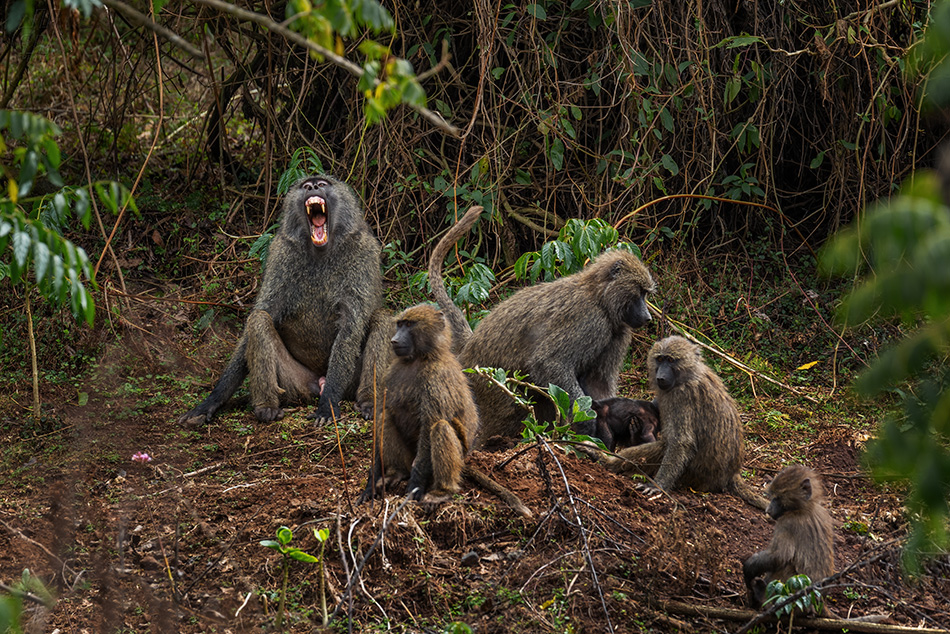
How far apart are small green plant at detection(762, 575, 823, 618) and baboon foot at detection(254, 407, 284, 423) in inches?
145

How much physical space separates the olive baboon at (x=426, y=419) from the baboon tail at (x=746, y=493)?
4.41 feet

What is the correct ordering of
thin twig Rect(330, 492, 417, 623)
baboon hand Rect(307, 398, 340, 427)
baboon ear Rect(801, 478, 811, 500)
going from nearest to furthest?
thin twig Rect(330, 492, 417, 623) < baboon ear Rect(801, 478, 811, 500) < baboon hand Rect(307, 398, 340, 427)

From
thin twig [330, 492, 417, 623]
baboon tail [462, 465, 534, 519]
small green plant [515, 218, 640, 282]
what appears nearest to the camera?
thin twig [330, 492, 417, 623]

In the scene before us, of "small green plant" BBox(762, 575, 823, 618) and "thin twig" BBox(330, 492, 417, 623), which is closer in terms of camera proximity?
"small green plant" BBox(762, 575, 823, 618)

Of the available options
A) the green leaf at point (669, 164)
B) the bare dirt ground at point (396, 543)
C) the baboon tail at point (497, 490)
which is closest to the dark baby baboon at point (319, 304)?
the bare dirt ground at point (396, 543)

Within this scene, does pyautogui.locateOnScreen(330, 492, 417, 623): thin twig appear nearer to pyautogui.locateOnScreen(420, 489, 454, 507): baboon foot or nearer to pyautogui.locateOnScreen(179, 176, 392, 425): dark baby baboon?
pyautogui.locateOnScreen(420, 489, 454, 507): baboon foot

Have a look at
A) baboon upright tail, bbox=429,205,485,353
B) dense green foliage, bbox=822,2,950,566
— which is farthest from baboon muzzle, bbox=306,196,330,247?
dense green foliage, bbox=822,2,950,566

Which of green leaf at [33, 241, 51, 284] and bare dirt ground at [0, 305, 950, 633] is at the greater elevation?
green leaf at [33, 241, 51, 284]

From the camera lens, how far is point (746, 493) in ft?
15.8

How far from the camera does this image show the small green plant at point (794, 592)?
319 centimetres

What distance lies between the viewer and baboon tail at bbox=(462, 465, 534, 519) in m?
4.11

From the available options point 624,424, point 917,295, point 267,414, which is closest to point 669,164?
point 624,424

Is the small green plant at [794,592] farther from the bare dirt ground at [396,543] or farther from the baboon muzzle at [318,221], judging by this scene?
the baboon muzzle at [318,221]

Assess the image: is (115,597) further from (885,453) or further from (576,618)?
(885,453)
